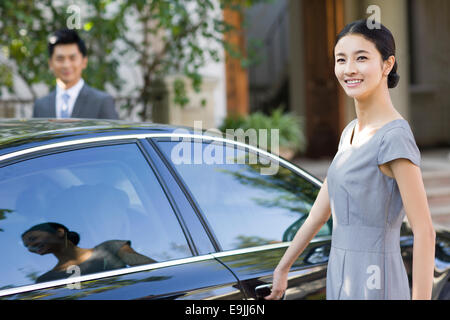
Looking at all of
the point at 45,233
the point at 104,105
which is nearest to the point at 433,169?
the point at 104,105

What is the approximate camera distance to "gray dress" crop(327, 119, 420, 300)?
5.57ft

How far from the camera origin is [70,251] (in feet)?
6.53

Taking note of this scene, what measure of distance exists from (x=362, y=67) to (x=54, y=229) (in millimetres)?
1087

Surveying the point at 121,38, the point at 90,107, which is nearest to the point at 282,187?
the point at 90,107

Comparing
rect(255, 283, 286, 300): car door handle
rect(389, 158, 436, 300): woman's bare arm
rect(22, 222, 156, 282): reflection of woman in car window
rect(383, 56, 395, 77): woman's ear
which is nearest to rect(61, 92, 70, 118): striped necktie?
rect(22, 222, 156, 282): reflection of woman in car window

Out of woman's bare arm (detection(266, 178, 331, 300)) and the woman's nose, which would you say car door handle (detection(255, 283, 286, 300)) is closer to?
woman's bare arm (detection(266, 178, 331, 300))

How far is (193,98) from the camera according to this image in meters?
7.98

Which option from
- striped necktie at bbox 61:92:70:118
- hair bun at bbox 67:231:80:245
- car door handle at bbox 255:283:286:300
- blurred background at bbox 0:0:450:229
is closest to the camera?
hair bun at bbox 67:231:80:245

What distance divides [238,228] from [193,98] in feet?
18.6

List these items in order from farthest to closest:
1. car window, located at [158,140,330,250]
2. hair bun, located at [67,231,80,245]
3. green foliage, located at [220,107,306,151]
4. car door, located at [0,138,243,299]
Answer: green foliage, located at [220,107,306,151]
car window, located at [158,140,330,250]
hair bun, located at [67,231,80,245]
car door, located at [0,138,243,299]

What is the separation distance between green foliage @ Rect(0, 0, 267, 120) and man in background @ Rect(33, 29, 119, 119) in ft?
7.07

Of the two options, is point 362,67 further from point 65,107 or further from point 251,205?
point 65,107

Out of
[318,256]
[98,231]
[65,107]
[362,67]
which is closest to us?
[362,67]
